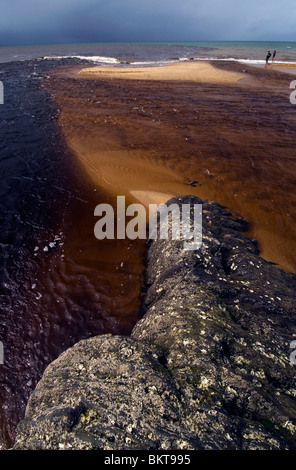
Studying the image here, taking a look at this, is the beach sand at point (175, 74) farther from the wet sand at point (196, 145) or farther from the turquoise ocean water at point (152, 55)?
the turquoise ocean water at point (152, 55)

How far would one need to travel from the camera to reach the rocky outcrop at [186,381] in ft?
8.65

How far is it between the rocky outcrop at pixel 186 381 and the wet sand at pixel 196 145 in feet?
12.0

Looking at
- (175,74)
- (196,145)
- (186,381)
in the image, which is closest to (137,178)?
(196,145)

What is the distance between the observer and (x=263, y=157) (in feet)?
44.8

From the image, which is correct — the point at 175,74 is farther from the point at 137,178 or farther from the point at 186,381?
the point at 186,381

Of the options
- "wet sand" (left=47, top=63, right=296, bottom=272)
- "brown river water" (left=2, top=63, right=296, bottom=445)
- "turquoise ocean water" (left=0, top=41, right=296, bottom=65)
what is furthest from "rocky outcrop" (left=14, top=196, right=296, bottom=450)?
"turquoise ocean water" (left=0, top=41, right=296, bottom=65)

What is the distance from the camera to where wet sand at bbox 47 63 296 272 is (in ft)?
34.0

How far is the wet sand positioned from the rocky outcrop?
3.66 metres

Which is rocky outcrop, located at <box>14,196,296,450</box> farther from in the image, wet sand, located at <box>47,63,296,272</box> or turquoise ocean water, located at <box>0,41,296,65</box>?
turquoise ocean water, located at <box>0,41,296,65</box>

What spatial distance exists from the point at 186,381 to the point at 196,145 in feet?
44.2

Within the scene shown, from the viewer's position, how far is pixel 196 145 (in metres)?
14.8

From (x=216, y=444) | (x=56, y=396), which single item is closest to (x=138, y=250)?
(x=56, y=396)
